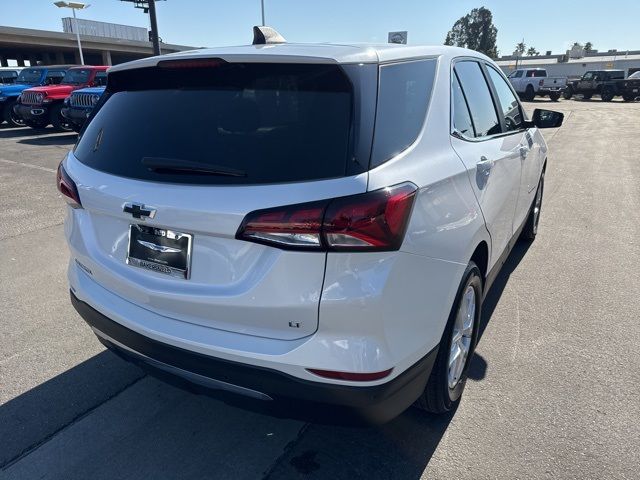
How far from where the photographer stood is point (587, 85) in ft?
111

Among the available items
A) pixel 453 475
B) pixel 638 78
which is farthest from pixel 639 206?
pixel 638 78

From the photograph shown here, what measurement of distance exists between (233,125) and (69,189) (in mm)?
974

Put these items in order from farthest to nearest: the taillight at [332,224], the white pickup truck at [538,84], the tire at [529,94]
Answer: the tire at [529,94] < the white pickup truck at [538,84] < the taillight at [332,224]

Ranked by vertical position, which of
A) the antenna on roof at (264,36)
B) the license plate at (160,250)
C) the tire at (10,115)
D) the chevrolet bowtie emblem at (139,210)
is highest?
the antenna on roof at (264,36)

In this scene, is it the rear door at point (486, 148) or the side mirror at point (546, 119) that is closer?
the rear door at point (486, 148)

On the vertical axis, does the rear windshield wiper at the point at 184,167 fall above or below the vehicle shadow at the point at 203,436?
above

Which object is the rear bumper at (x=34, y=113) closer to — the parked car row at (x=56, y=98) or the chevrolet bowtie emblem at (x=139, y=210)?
the parked car row at (x=56, y=98)

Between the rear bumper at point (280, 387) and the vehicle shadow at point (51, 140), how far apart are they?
12446 mm

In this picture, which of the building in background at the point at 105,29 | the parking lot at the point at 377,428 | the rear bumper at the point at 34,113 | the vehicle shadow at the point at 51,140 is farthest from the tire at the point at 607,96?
the building in background at the point at 105,29

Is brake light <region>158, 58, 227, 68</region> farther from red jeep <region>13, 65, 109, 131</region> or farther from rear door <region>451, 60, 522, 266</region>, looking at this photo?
red jeep <region>13, 65, 109, 131</region>

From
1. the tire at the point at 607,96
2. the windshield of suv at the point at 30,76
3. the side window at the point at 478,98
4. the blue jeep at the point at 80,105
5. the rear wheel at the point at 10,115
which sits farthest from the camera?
the tire at the point at 607,96

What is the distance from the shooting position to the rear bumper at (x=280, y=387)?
1833mm

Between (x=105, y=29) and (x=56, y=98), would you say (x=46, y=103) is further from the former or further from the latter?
(x=105, y=29)

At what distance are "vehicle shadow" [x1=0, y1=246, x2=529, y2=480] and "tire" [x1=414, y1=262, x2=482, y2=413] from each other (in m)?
0.15
